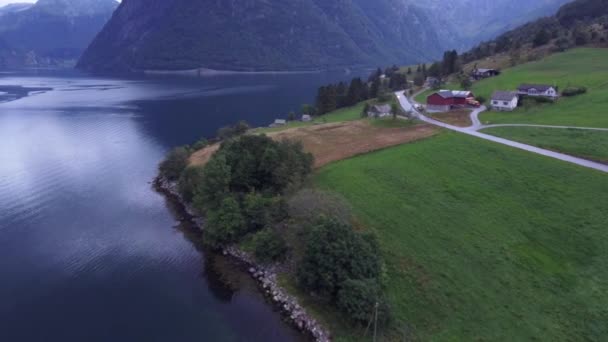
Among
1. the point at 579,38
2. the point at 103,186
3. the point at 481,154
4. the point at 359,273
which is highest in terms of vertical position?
the point at 579,38

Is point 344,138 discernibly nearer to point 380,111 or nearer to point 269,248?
point 380,111

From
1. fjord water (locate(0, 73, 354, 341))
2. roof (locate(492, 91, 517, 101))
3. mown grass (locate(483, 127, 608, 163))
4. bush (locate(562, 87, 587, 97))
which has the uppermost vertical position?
bush (locate(562, 87, 587, 97))

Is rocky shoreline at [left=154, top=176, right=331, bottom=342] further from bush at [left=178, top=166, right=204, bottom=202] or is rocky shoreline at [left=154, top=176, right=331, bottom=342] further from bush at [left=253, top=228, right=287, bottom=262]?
bush at [left=178, top=166, right=204, bottom=202]

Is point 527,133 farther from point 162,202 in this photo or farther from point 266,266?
point 162,202

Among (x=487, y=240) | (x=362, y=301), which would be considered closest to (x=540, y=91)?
(x=487, y=240)

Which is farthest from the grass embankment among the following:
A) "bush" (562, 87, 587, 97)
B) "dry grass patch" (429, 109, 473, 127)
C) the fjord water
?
"bush" (562, 87, 587, 97)

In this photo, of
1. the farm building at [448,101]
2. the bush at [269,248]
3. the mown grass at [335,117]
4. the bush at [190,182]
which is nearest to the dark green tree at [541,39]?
the farm building at [448,101]

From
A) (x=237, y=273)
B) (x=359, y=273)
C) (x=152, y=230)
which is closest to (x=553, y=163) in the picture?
(x=359, y=273)
